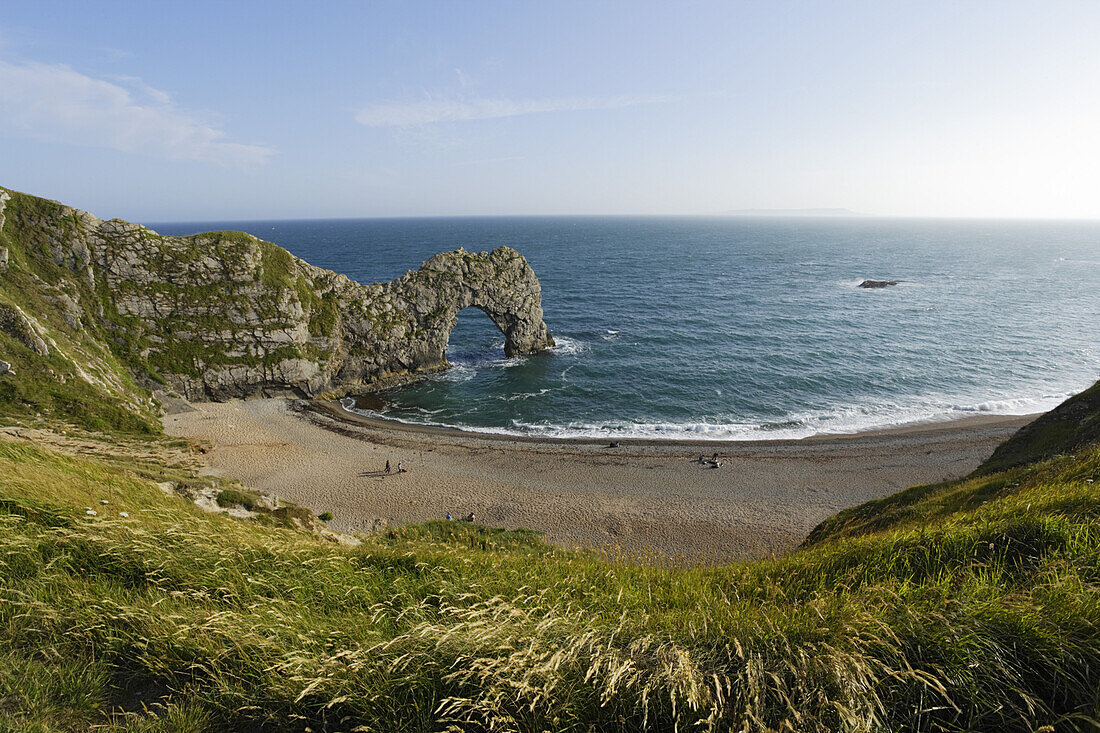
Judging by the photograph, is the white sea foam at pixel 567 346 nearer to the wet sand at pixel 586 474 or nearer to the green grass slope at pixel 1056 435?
the wet sand at pixel 586 474

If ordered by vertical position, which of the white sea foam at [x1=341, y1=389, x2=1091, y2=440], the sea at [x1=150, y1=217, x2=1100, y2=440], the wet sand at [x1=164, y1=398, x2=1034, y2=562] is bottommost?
Answer: the wet sand at [x1=164, y1=398, x2=1034, y2=562]

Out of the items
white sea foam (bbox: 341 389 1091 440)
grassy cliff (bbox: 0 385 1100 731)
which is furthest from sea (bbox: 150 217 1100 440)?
grassy cliff (bbox: 0 385 1100 731)

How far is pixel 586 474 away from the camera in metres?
31.0

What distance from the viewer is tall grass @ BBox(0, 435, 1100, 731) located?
10.7ft

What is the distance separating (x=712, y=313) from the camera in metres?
72.4

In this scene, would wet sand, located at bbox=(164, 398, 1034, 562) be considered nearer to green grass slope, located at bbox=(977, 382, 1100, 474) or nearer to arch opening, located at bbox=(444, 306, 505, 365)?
green grass slope, located at bbox=(977, 382, 1100, 474)

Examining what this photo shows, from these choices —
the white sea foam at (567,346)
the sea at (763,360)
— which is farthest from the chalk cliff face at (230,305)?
the white sea foam at (567,346)

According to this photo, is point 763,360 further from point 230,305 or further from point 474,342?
point 230,305

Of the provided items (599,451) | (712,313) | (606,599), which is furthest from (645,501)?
(712,313)

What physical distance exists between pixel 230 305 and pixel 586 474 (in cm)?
3400

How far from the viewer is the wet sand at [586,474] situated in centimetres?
2553

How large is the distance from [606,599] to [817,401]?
44.2m

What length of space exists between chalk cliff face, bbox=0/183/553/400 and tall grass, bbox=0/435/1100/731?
3924cm

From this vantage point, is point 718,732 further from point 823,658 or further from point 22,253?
point 22,253
